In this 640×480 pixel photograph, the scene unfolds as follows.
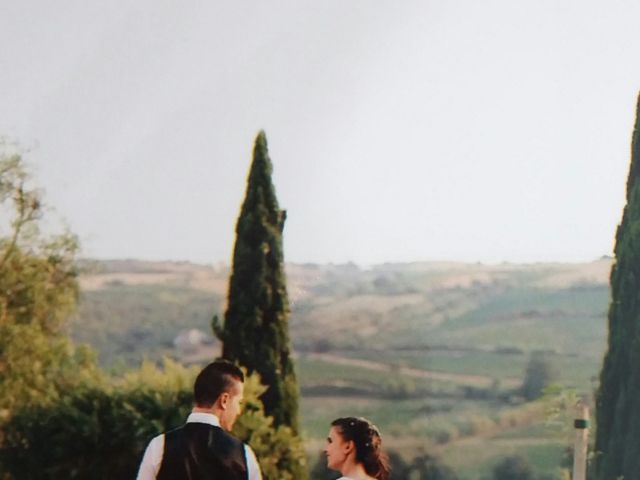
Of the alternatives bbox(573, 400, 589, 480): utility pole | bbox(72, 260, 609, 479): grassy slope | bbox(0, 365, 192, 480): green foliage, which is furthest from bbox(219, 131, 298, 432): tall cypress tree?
bbox(573, 400, 589, 480): utility pole

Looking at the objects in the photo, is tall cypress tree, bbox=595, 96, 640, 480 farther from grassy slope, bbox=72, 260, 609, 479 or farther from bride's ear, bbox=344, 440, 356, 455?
bride's ear, bbox=344, 440, 356, 455

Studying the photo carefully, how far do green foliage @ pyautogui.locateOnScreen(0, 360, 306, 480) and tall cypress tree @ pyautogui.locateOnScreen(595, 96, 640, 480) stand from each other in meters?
5.66

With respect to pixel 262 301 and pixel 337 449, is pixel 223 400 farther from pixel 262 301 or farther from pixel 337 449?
pixel 262 301

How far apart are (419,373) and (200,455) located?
64.8ft

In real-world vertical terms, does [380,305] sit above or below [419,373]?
above

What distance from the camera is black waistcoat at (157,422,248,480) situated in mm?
4816

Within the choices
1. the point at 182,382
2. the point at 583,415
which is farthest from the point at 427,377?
the point at 583,415

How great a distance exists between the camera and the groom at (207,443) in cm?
480

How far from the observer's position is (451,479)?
76.6ft

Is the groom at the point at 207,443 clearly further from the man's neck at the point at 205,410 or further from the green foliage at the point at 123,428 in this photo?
the green foliage at the point at 123,428

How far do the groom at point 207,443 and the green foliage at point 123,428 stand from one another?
9.50m

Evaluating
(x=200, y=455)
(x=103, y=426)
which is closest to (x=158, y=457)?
(x=200, y=455)

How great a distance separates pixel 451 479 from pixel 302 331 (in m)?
3.36

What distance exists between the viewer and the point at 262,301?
54.0ft
